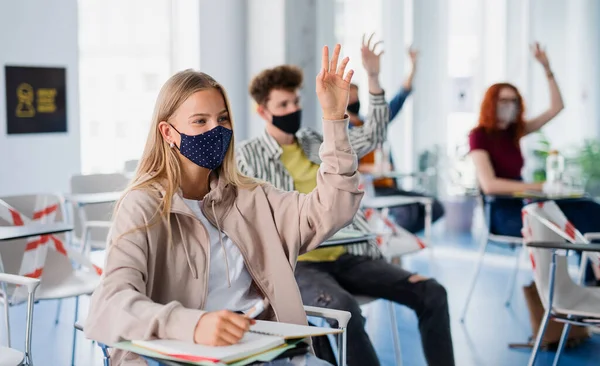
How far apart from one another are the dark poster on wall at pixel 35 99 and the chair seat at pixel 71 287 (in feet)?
9.35

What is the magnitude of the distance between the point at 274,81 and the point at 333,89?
145 cm

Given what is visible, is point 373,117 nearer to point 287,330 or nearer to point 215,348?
point 287,330

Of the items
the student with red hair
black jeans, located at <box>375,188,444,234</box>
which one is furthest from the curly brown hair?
black jeans, located at <box>375,188,444,234</box>

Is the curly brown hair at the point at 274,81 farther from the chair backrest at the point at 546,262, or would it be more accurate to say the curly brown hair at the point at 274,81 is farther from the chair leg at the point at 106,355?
the chair leg at the point at 106,355

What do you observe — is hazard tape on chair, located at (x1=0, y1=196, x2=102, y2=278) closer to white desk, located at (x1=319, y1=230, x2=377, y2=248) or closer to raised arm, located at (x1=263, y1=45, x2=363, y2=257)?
white desk, located at (x1=319, y1=230, x2=377, y2=248)

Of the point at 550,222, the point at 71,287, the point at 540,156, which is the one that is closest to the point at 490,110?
the point at 550,222

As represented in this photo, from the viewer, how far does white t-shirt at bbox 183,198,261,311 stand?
203 cm

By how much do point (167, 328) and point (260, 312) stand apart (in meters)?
0.46

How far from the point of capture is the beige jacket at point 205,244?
1751 mm

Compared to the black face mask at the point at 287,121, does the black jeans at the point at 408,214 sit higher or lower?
lower

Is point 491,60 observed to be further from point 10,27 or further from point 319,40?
point 10,27

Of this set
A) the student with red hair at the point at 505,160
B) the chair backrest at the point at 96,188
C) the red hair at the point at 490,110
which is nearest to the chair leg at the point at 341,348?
the student with red hair at the point at 505,160

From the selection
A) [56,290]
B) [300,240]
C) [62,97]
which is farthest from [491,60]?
[300,240]

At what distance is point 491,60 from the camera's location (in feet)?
28.5
